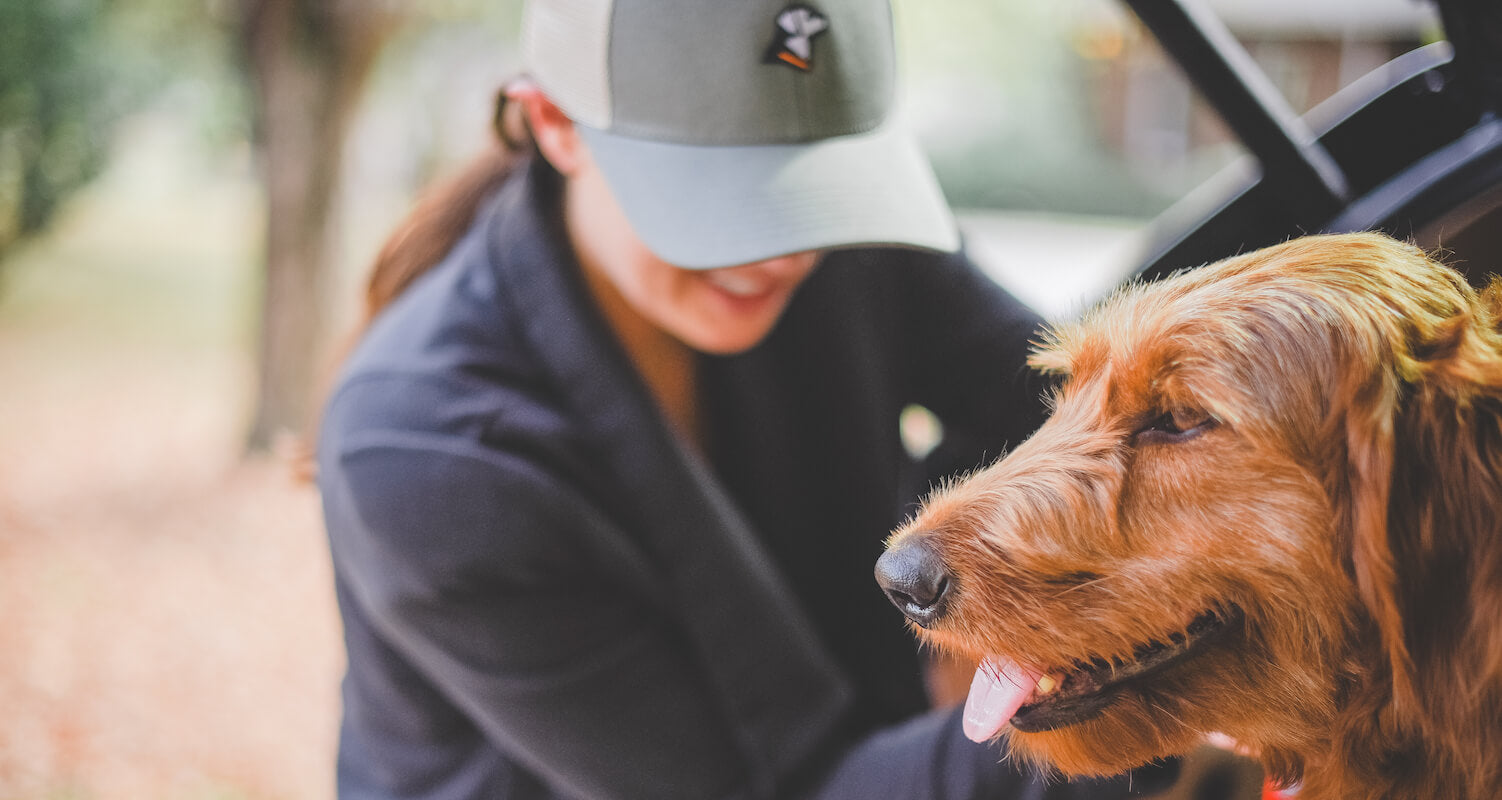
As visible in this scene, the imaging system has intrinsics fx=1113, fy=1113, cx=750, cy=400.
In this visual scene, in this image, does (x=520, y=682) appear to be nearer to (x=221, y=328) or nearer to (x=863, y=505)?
(x=863, y=505)

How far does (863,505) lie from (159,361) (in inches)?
374

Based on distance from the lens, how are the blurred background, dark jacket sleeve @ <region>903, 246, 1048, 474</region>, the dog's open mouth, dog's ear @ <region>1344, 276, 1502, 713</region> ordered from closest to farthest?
dog's ear @ <region>1344, 276, 1502, 713</region>
the dog's open mouth
dark jacket sleeve @ <region>903, 246, 1048, 474</region>
the blurred background

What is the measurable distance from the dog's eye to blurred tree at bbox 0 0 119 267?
26.4 feet

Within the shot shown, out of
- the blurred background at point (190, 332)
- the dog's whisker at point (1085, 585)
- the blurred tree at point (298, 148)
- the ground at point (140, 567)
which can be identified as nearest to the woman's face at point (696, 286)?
the blurred background at point (190, 332)

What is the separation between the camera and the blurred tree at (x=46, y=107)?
7.41m

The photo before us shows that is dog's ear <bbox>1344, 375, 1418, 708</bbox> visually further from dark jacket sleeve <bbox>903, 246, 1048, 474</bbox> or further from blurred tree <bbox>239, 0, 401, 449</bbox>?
blurred tree <bbox>239, 0, 401, 449</bbox>

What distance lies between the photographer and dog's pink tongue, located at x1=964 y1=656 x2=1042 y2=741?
129 cm

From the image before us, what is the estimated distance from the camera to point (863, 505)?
7.38 feet

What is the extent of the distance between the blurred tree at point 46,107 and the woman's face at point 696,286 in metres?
7.01

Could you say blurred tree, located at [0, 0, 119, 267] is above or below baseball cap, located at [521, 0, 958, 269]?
below

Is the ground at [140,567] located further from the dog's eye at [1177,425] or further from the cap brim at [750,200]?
the dog's eye at [1177,425]

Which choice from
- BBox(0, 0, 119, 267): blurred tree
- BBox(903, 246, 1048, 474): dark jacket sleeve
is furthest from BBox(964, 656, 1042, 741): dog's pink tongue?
BBox(0, 0, 119, 267): blurred tree

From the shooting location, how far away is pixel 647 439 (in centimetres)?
186

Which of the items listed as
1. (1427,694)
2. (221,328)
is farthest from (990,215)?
(1427,694)
